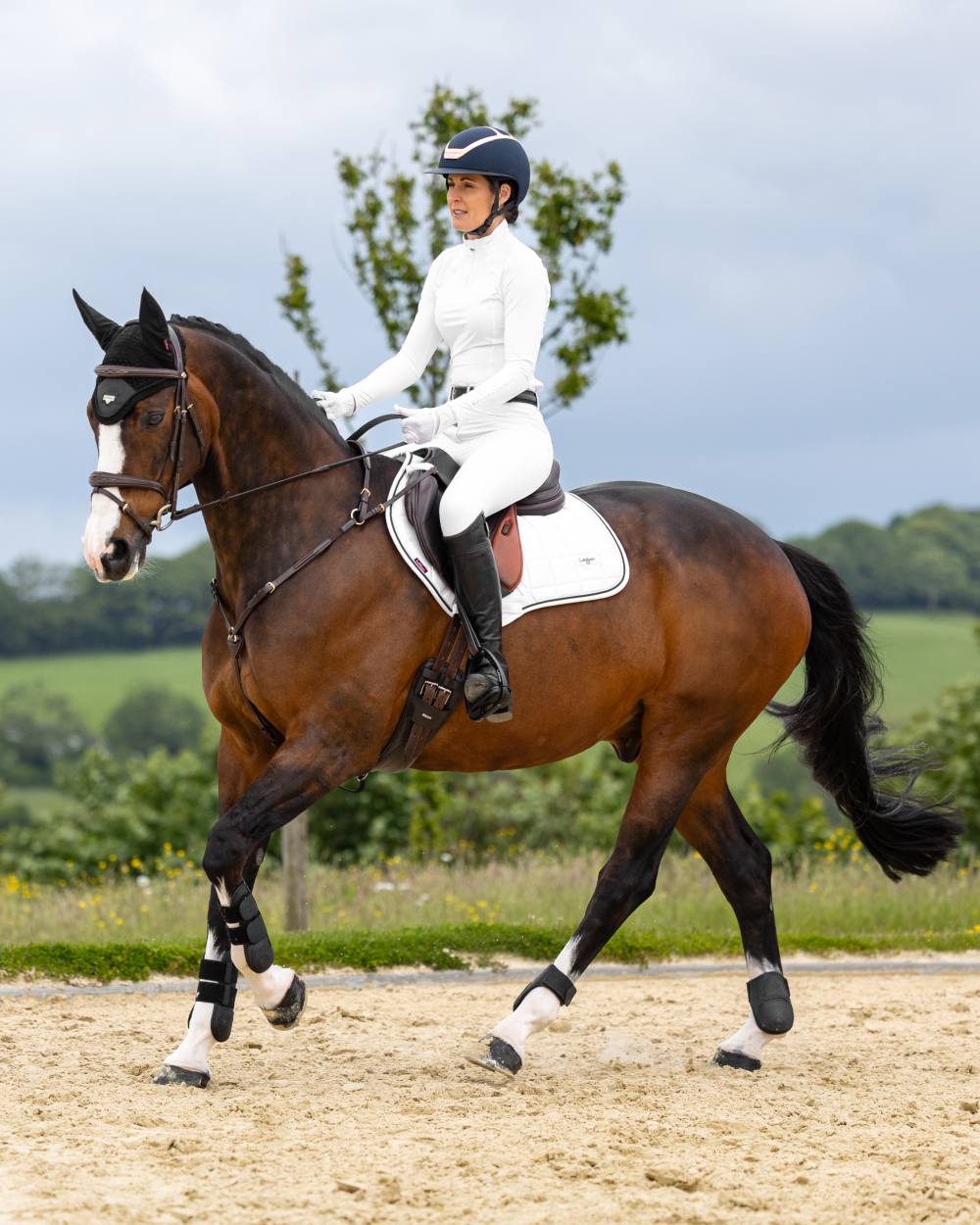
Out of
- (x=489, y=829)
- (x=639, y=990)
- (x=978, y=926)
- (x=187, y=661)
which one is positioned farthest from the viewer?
(x=187, y=661)

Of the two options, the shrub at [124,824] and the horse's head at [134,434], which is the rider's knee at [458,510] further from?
the shrub at [124,824]

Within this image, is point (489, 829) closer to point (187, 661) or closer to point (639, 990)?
point (639, 990)

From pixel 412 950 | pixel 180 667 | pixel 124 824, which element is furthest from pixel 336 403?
pixel 180 667

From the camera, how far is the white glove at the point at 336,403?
6.54m

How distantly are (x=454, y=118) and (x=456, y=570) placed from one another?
20.6 ft

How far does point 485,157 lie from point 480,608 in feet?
6.13

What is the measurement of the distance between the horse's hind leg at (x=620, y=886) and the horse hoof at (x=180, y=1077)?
109 cm

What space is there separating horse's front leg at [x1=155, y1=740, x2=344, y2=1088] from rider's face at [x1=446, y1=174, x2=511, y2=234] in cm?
228

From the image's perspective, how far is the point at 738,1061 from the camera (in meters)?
6.93

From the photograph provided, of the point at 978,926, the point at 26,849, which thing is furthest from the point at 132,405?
the point at 26,849

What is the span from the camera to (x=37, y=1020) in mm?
7746

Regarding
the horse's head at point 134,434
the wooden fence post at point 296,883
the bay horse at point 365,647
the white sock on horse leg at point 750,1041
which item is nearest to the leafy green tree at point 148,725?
the wooden fence post at point 296,883

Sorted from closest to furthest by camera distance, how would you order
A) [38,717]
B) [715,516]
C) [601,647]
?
[601,647] < [715,516] < [38,717]

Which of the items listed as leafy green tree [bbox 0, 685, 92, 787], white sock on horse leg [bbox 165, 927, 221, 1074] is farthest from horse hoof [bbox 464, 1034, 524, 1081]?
leafy green tree [bbox 0, 685, 92, 787]
